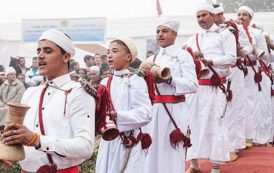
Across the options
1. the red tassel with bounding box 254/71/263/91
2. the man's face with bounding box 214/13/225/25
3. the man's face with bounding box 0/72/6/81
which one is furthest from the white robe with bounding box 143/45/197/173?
the man's face with bounding box 0/72/6/81

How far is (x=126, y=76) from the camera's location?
16.5 feet

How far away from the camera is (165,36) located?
6.16m

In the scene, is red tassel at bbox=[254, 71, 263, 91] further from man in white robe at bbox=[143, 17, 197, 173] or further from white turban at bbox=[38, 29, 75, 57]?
white turban at bbox=[38, 29, 75, 57]

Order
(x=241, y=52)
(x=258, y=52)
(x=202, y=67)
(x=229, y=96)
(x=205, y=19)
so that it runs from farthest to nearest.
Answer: (x=258, y=52)
(x=241, y=52)
(x=229, y=96)
(x=205, y=19)
(x=202, y=67)

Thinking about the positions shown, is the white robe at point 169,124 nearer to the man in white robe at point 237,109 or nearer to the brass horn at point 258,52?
the man in white robe at point 237,109

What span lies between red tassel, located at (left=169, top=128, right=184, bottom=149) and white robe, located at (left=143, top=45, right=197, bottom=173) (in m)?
0.06

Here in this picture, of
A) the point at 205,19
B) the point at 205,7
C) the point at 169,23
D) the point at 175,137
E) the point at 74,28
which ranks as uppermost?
the point at 74,28

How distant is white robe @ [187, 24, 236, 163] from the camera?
6754mm

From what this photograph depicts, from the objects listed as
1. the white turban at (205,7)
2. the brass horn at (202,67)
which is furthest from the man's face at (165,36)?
the white turban at (205,7)

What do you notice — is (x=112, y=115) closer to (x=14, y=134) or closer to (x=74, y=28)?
(x=14, y=134)

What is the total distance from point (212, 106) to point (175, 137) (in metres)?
1.26

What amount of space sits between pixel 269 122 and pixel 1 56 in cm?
878

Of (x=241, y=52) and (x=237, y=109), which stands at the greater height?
(x=241, y=52)

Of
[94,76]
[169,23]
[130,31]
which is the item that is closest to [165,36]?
[169,23]
